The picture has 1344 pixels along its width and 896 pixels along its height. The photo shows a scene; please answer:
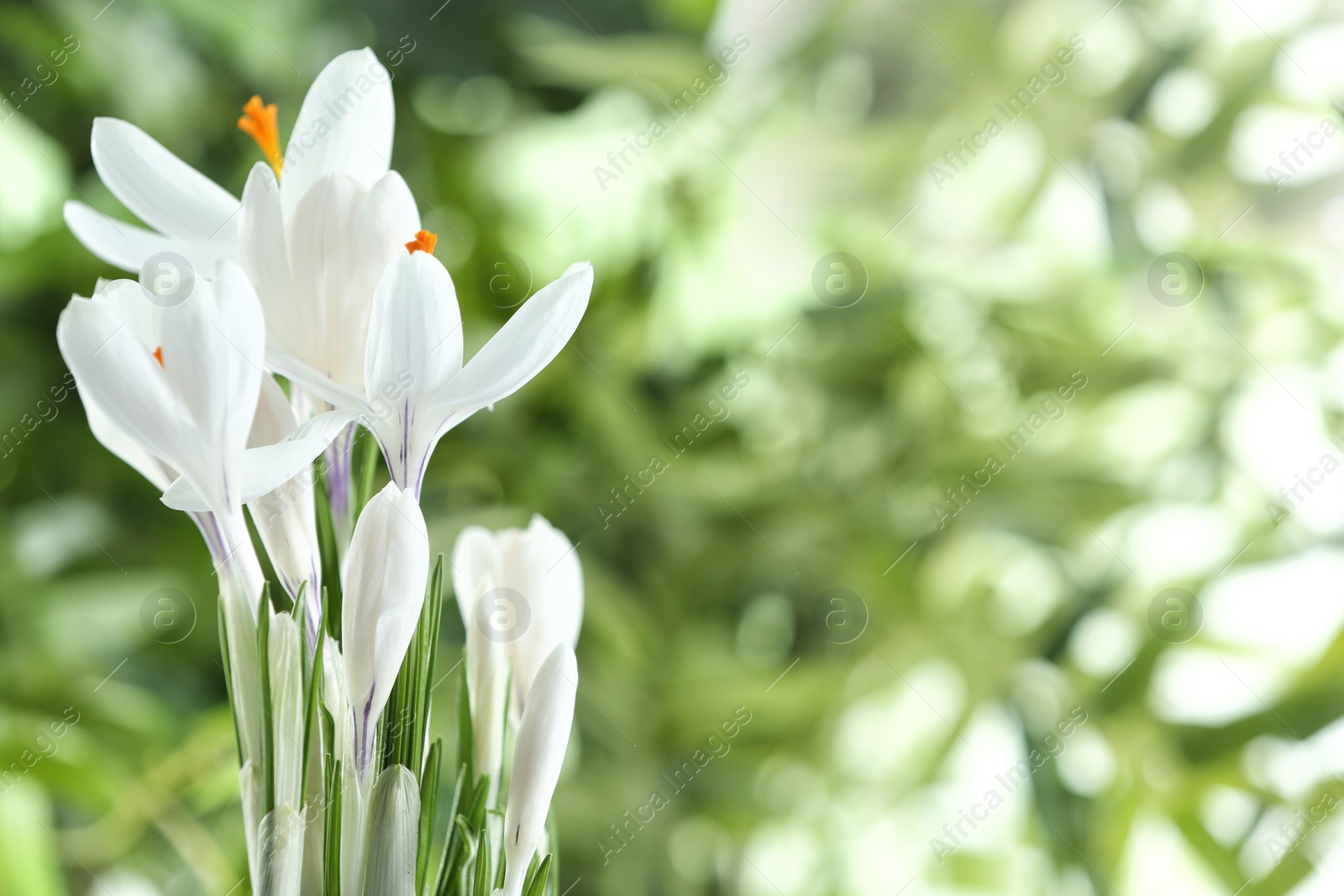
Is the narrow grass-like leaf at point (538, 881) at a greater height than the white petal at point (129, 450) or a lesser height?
lesser

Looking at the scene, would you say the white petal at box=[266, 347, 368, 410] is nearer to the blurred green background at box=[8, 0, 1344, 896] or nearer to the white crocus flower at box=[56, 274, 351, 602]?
the white crocus flower at box=[56, 274, 351, 602]

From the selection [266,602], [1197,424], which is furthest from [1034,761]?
[266,602]

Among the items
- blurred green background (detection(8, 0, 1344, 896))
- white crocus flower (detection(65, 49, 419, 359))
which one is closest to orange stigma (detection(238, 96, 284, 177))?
white crocus flower (detection(65, 49, 419, 359))

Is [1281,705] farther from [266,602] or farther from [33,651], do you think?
[33,651]

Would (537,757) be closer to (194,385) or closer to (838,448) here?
(194,385)

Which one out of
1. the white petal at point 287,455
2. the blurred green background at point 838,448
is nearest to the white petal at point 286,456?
the white petal at point 287,455

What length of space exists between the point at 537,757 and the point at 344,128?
103 mm

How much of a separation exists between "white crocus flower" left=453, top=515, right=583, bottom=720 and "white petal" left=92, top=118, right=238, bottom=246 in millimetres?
67

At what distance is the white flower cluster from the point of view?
107 millimetres

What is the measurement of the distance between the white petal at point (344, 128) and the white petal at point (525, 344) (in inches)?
1.4

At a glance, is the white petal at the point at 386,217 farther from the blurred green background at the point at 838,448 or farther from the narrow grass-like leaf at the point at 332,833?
the blurred green background at the point at 838,448

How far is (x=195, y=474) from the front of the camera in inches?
4.4

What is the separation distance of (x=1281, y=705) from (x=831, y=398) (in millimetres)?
325

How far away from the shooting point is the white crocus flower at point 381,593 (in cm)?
11
